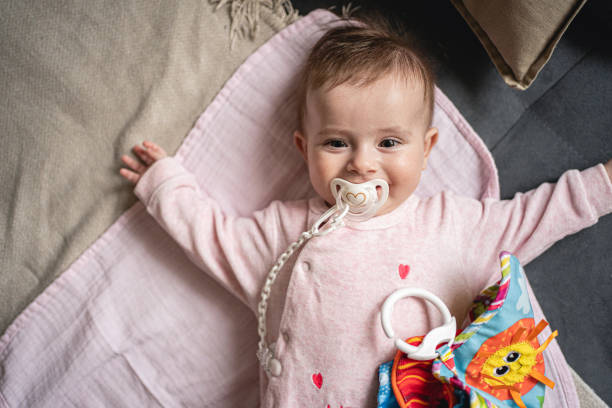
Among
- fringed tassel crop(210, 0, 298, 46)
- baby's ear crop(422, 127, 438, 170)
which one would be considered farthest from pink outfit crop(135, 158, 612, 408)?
fringed tassel crop(210, 0, 298, 46)

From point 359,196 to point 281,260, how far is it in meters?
0.23

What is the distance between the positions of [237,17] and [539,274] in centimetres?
103

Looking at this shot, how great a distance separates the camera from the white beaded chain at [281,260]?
97cm

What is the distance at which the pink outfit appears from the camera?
3.19ft

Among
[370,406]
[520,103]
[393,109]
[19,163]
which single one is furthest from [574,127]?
[19,163]

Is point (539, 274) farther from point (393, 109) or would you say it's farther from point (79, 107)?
point (79, 107)

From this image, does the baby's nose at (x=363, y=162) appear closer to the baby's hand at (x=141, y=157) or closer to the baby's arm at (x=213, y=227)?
the baby's arm at (x=213, y=227)

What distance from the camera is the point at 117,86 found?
3.84 feet

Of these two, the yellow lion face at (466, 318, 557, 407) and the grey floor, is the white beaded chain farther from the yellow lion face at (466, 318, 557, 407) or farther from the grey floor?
the grey floor

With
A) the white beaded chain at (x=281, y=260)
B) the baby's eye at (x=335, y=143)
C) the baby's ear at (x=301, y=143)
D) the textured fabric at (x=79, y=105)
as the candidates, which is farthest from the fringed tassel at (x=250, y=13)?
the white beaded chain at (x=281, y=260)

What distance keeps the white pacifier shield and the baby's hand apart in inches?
26.9

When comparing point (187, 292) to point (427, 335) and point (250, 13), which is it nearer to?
point (427, 335)

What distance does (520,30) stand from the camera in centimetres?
102

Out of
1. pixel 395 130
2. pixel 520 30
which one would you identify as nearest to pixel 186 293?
pixel 395 130
